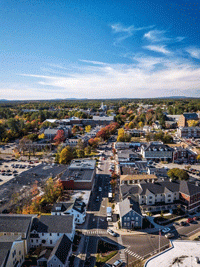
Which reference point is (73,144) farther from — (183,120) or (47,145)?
(183,120)

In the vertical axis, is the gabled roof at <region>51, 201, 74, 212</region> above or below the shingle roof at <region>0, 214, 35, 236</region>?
below

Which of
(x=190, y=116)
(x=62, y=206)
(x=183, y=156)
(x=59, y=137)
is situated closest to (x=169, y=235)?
(x=62, y=206)

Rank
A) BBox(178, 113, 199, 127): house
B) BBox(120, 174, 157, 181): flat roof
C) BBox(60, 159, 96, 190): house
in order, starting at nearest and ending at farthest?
BBox(60, 159, 96, 190): house → BBox(120, 174, 157, 181): flat roof → BBox(178, 113, 199, 127): house

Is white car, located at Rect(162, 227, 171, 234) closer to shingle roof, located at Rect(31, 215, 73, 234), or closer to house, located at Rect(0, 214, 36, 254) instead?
shingle roof, located at Rect(31, 215, 73, 234)

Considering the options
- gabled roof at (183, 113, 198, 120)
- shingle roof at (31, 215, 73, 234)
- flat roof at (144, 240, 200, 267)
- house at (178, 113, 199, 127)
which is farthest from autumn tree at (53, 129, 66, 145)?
gabled roof at (183, 113, 198, 120)

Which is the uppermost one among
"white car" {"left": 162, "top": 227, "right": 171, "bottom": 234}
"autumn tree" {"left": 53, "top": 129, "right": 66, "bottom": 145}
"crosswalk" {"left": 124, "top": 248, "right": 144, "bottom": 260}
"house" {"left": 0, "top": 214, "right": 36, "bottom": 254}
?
"autumn tree" {"left": 53, "top": 129, "right": 66, "bottom": 145}

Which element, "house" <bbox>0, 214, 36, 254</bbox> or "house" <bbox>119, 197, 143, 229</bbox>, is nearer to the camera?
"house" <bbox>0, 214, 36, 254</bbox>

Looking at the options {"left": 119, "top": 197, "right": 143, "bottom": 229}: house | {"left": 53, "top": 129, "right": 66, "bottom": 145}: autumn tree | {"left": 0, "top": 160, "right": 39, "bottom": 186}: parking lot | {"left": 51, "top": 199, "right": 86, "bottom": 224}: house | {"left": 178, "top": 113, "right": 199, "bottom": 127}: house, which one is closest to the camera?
{"left": 119, "top": 197, "right": 143, "bottom": 229}: house
